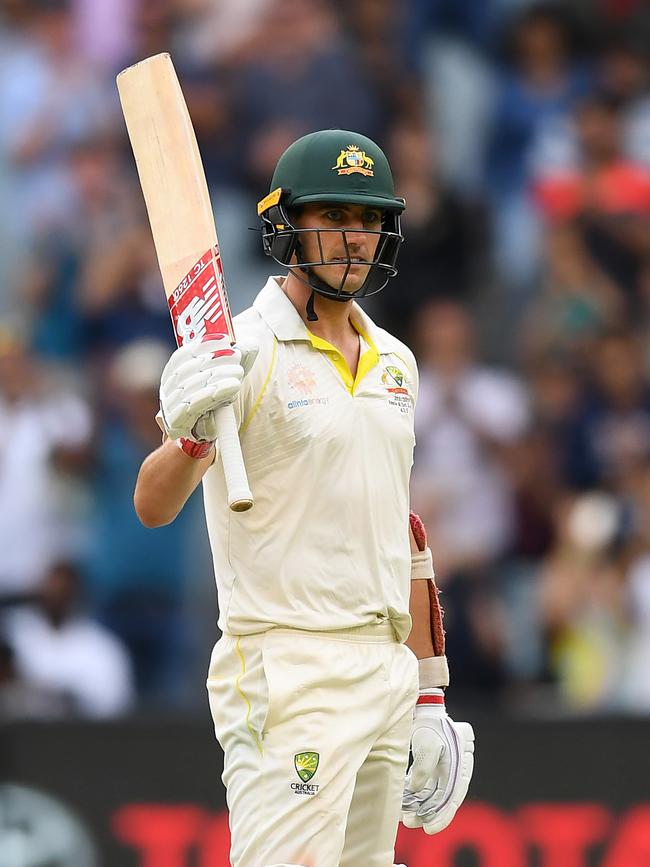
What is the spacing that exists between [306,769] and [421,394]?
10.8ft

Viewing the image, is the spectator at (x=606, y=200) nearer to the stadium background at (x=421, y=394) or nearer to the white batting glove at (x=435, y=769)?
the stadium background at (x=421, y=394)

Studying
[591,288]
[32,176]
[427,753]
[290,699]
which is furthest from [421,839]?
[32,176]

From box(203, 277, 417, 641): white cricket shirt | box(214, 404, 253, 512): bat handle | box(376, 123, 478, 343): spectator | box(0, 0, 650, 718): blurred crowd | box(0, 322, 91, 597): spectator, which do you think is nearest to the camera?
box(214, 404, 253, 512): bat handle

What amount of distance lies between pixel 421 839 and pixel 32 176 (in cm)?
356

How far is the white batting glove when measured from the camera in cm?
373

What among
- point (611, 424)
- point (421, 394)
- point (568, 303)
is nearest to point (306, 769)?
point (421, 394)

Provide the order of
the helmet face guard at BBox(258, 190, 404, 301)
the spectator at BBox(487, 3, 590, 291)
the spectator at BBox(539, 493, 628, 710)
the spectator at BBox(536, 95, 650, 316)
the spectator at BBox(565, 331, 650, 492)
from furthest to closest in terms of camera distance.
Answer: the spectator at BBox(487, 3, 590, 291), the spectator at BBox(536, 95, 650, 316), the spectator at BBox(565, 331, 650, 492), the spectator at BBox(539, 493, 628, 710), the helmet face guard at BBox(258, 190, 404, 301)

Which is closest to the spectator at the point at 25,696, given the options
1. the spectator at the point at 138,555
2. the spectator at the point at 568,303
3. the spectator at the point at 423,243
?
the spectator at the point at 138,555

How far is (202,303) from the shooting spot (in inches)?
134

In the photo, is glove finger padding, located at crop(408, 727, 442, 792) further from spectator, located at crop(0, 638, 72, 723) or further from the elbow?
spectator, located at crop(0, 638, 72, 723)

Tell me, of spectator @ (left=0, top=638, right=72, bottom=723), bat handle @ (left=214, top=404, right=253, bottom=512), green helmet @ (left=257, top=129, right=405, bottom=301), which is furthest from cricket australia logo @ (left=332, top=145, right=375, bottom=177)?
spectator @ (left=0, top=638, right=72, bottom=723)

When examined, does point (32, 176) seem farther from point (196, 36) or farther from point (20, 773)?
point (20, 773)

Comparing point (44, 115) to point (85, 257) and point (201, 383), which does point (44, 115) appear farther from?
point (201, 383)

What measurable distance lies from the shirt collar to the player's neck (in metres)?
0.02
